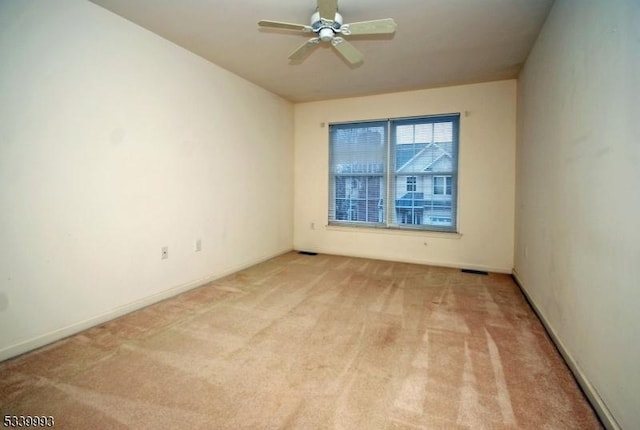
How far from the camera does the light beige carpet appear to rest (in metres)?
1.50

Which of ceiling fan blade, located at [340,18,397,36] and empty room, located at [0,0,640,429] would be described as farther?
ceiling fan blade, located at [340,18,397,36]

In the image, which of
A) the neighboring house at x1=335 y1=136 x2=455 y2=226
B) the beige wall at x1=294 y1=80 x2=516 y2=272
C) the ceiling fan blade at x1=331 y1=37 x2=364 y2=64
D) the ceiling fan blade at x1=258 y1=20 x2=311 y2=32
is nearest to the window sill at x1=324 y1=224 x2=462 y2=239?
the beige wall at x1=294 y1=80 x2=516 y2=272

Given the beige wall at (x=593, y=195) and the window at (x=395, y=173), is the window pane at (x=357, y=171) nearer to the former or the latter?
the window at (x=395, y=173)

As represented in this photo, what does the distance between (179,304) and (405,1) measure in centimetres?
337

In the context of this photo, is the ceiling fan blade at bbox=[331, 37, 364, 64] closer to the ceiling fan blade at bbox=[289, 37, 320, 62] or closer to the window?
the ceiling fan blade at bbox=[289, 37, 320, 62]

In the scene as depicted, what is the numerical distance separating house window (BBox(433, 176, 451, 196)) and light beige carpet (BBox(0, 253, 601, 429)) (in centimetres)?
185

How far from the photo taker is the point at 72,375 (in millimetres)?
1809

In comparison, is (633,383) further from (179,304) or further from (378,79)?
(378,79)

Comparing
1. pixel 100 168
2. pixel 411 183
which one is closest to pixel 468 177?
pixel 411 183

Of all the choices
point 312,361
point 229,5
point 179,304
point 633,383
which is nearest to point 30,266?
point 179,304

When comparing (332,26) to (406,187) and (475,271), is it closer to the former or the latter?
(406,187)

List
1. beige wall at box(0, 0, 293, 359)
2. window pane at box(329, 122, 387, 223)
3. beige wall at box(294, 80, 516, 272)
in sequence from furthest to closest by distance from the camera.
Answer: window pane at box(329, 122, 387, 223)
beige wall at box(294, 80, 516, 272)
beige wall at box(0, 0, 293, 359)

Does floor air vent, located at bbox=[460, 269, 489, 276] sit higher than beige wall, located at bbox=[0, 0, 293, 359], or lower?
lower

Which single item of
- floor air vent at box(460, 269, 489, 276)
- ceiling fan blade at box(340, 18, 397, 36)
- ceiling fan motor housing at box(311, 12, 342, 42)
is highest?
ceiling fan motor housing at box(311, 12, 342, 42)
